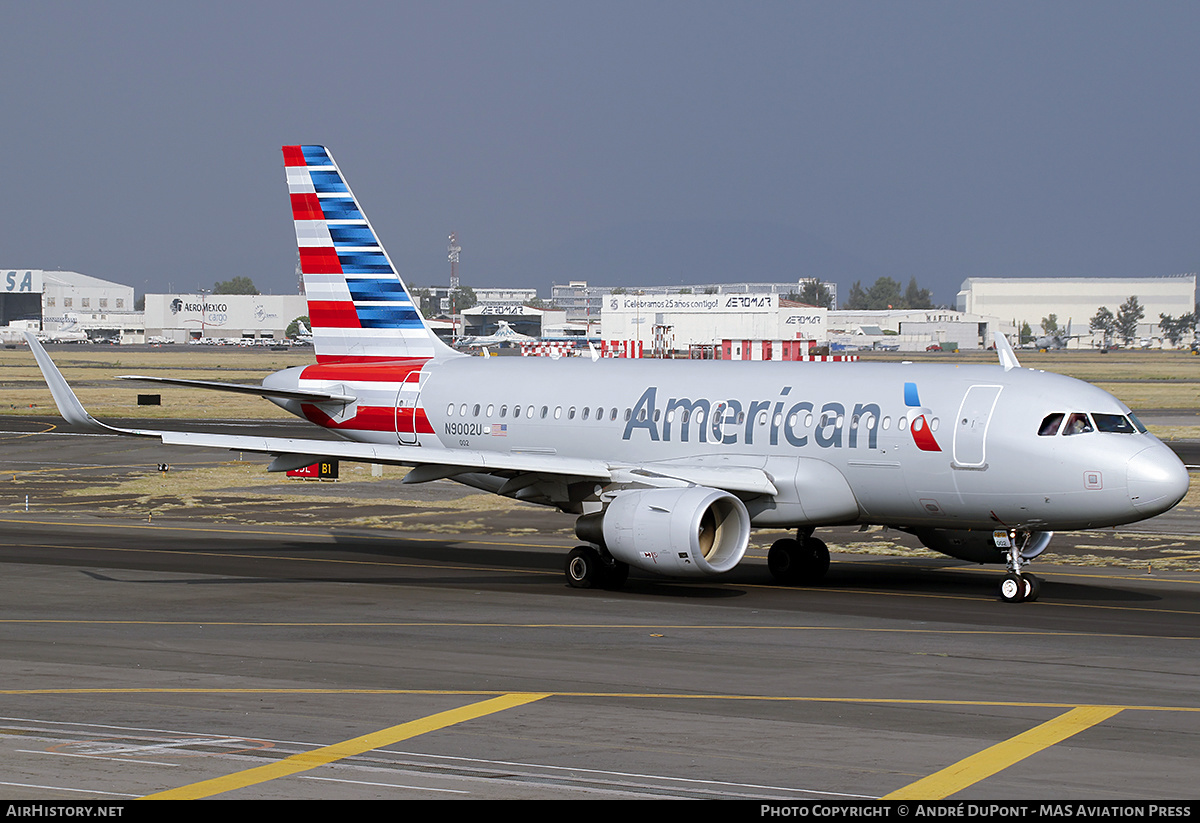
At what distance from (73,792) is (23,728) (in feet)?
10.4

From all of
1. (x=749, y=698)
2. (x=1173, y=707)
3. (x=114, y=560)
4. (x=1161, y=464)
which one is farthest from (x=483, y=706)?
(x=114, y=560)

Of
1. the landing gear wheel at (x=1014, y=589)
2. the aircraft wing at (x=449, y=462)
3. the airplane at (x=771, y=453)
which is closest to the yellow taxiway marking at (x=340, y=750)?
the airplane at (x=771, y=453)

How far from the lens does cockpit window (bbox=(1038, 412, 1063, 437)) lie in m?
25.8

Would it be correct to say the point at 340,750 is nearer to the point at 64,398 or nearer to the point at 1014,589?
the point at 64,398

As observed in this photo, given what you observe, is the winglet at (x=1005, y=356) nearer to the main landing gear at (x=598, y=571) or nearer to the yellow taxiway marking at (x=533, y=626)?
the yellow taxiway marking at (x=533, y=626)

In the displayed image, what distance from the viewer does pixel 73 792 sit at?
12719mm

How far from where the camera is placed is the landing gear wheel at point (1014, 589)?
2623 cm

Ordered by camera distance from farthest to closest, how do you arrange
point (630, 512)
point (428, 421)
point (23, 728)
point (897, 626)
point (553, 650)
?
point (428, 421) < point (630, 512) < point (897, 626) < point (553, 650) < point (23, 728)

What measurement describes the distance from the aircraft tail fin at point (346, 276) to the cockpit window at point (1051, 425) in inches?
601

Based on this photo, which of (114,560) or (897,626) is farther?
(114,560)

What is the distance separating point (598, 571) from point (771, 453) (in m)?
4.12

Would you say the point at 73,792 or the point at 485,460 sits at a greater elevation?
the point at 485,460

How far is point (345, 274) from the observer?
3588cm
